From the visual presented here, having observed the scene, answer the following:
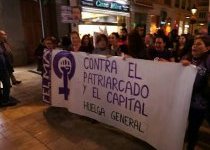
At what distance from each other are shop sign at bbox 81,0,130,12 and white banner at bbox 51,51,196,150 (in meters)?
8.59

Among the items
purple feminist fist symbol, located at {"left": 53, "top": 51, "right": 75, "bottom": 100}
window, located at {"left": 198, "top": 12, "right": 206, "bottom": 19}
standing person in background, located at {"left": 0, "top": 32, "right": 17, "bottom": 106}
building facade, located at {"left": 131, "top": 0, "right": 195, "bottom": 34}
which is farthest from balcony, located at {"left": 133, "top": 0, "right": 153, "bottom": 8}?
window, located at {"left": 198, "top": 12, "right": 206, "bottom": 19}

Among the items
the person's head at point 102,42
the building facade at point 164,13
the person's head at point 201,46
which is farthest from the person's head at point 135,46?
the building facade at point 164,13

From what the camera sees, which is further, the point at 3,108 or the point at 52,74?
the point at 3,108

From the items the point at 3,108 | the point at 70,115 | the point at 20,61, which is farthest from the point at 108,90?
the point at 20,61

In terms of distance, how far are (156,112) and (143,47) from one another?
1.29 m

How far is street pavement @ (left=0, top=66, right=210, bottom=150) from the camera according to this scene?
11.8 feet

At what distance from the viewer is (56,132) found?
405 cm

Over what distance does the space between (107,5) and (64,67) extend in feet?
35.1

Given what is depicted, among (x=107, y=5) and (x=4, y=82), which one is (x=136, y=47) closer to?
(x=4, y=82)

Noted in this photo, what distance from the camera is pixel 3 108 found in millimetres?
5320

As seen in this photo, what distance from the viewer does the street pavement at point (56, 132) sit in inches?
142

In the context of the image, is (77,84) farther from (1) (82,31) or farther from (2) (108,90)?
(1) (82,31)

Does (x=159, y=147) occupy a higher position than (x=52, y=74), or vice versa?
(x=52, y=74)

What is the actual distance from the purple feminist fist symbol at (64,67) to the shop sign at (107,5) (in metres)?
8.34
